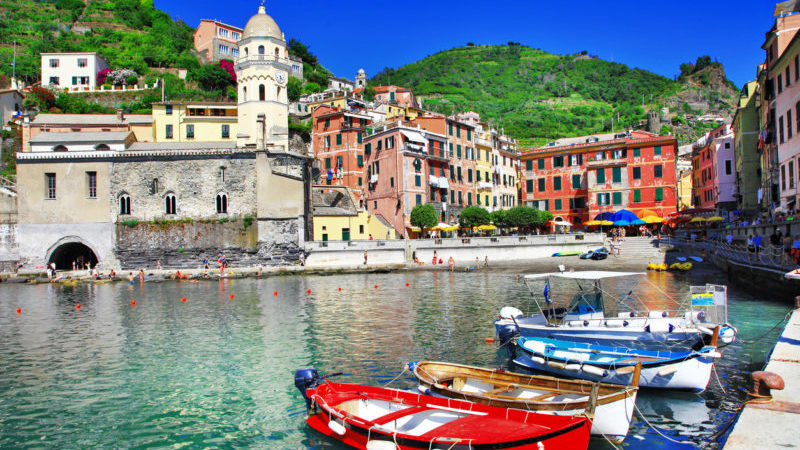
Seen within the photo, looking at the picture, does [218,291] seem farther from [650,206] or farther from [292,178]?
[650,206]

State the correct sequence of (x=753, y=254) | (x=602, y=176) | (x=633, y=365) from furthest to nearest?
(x=602, y=176)
(x=753, y=254)
(x=633, y=365)

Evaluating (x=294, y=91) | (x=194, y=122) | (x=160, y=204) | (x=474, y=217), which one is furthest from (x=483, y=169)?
(x=294, y=91)

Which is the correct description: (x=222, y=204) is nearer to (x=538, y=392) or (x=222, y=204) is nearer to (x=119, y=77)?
(x=538, y=392)

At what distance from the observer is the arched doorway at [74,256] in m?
49.8

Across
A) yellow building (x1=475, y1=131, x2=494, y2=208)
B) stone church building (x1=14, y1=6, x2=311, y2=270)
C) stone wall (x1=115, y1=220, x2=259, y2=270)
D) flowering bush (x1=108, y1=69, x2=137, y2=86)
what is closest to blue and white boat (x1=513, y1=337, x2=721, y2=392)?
stone church building (x1=14, y1=6, x2=311, y2=270)

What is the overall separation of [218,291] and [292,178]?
15670 mm

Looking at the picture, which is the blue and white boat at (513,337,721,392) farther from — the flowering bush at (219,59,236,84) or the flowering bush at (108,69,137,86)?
the flowering bush at (219,59,236,84)

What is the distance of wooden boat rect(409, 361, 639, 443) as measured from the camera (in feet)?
30.0

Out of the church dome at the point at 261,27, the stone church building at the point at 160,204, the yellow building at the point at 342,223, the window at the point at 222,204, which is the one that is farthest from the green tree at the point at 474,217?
the church dome at the point at 261,27

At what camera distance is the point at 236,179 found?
160 feet

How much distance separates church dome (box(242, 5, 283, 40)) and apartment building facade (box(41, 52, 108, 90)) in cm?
4208

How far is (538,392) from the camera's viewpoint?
406 inches

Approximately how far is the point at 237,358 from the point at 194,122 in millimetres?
46877

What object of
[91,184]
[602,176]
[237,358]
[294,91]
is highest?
[294,91]
